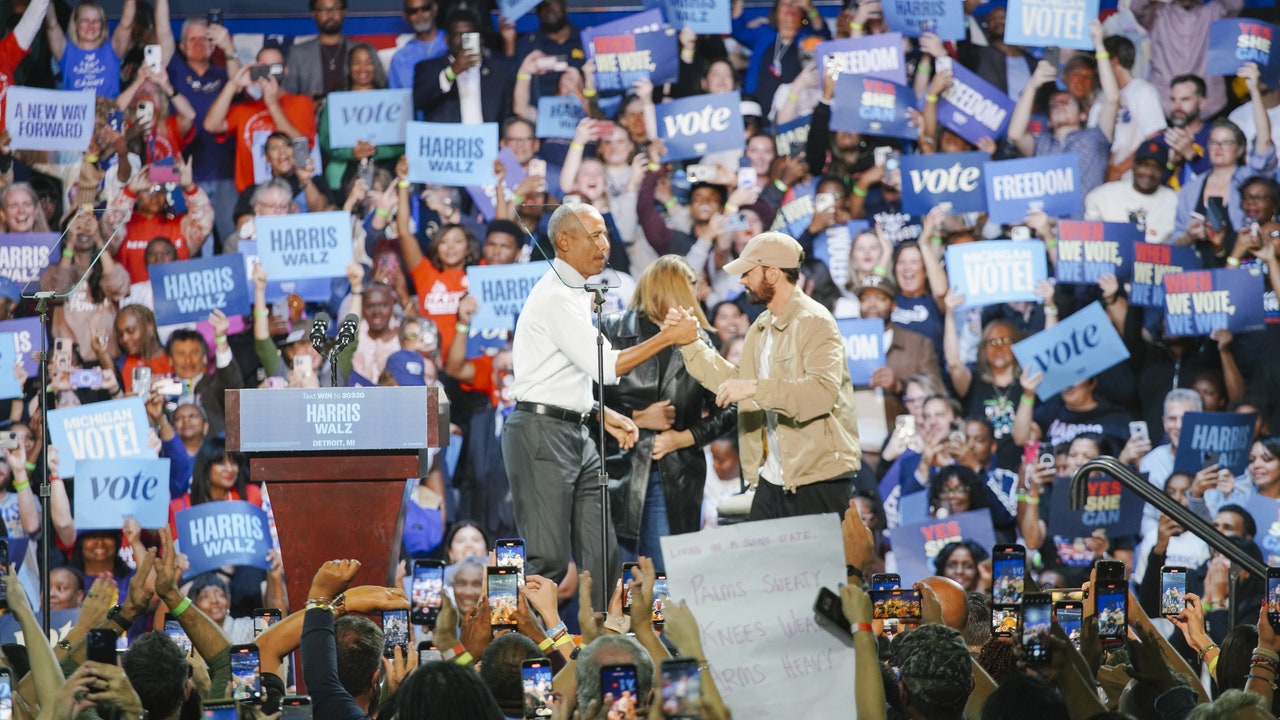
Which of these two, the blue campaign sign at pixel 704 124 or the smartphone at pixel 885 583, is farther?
the blue campaign sign at pixel 704 124

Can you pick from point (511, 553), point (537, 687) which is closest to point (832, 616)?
point (537, 687)

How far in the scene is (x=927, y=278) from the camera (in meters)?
8.60

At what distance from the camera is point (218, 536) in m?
7.79

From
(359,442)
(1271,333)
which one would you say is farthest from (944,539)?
(359,442)

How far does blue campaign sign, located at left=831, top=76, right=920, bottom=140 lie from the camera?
8633 mm

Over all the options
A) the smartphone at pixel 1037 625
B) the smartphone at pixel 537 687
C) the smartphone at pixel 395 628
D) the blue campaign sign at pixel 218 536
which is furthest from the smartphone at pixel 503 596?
the blue campaign sign at pixel 218 536

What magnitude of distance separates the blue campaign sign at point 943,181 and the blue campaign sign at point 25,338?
4951 mm

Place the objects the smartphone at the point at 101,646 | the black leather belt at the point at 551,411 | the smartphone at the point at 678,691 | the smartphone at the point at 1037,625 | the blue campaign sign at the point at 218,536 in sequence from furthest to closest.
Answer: the blue campaign sign at the point at 218,536, the black leather belt at the point at 551,411, the smartphone at the point at 1037,625, the smartphone at the point at 101,646, the smartphone at the point at 678,691

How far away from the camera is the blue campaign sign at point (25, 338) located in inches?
326

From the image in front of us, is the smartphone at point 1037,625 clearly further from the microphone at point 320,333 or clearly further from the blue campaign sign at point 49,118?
the blue campaign sign at point 49,118

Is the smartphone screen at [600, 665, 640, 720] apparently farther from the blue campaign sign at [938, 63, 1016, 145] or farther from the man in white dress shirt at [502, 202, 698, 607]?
the blue campaign sign at [938, 63, 1016, 145]

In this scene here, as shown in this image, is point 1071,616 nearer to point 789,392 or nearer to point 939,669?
point 939,669

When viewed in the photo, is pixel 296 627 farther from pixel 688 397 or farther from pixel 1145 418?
pixel 1145 418

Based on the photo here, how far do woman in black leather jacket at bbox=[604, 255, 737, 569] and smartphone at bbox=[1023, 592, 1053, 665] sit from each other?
8.91 feet
